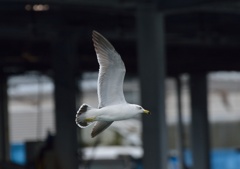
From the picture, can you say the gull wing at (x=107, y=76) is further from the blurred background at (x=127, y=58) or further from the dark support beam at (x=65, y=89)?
the dark support beam at (x=65, y=89)

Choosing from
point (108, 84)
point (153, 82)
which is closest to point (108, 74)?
point (108, 84)

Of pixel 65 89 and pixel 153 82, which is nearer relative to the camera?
pixel 153 82

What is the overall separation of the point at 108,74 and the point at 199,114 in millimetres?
33807

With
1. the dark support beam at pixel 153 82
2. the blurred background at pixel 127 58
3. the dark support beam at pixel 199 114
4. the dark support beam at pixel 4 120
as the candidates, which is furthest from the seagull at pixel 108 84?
the dark support beam at pixel 4 120

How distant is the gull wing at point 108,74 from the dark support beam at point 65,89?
719 inches

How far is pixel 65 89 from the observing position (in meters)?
38.3

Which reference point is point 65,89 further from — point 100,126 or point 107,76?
point 100,126

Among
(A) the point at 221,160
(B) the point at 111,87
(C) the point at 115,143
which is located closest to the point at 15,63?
(A) the point at 221,160

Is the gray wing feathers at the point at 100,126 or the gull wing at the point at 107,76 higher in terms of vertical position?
the gull wing at the point at 107,76

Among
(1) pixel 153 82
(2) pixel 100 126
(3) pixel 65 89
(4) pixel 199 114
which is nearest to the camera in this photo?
(2) pixel 100 126

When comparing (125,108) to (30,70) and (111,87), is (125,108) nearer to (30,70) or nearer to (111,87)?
(111,87)

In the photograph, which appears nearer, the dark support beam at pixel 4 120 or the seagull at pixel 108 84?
the seagull at pixel 108 84

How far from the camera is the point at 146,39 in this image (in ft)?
101

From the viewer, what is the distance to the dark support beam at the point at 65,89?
37.5 metres
